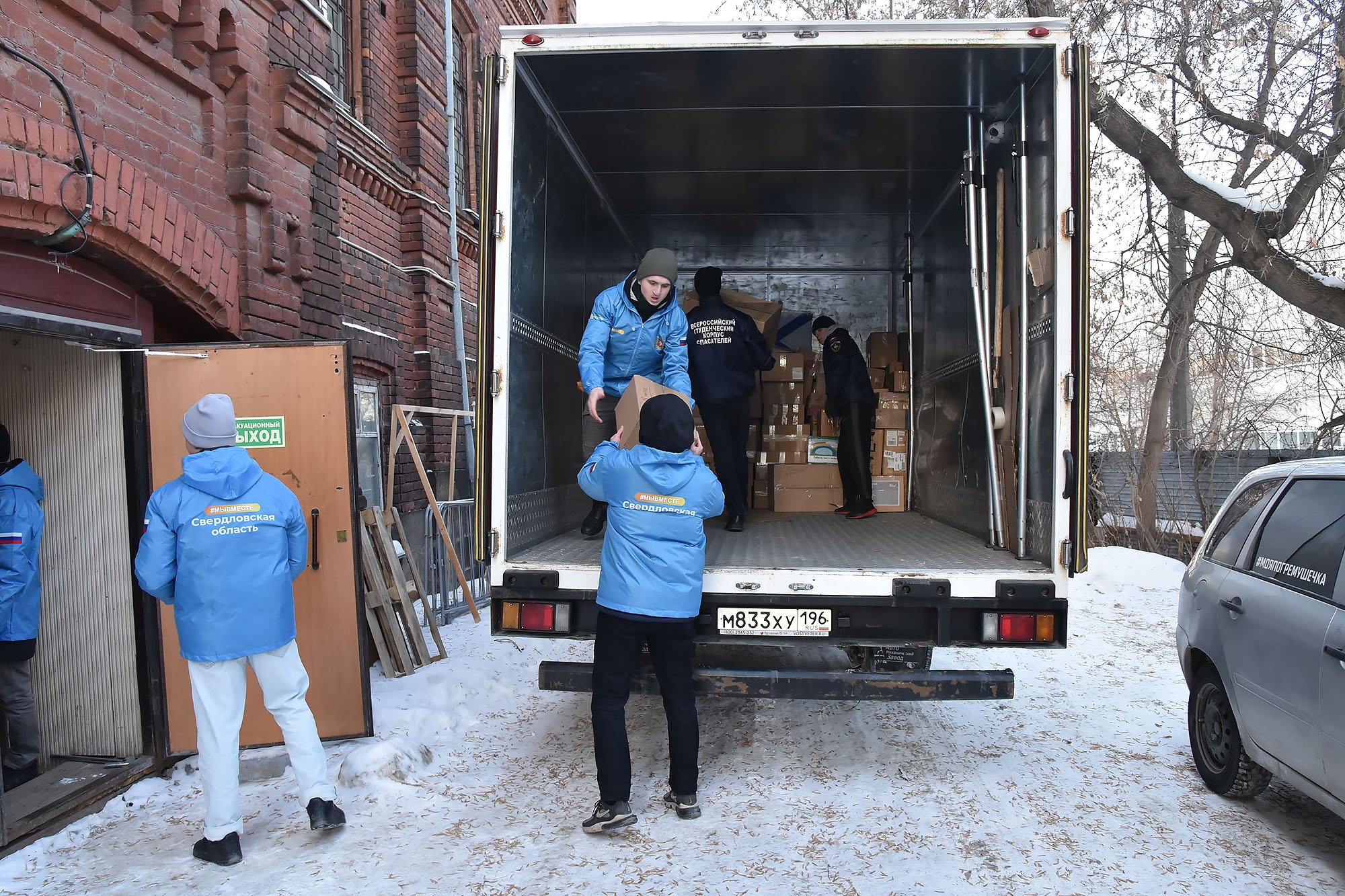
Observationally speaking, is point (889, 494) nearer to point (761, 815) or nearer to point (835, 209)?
point (835, 209)

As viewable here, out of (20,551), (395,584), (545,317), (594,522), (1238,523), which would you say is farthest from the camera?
(395,584)

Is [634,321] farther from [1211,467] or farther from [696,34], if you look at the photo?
[1211,467]

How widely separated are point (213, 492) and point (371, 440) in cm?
376

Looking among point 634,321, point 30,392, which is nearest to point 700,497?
point 634,321

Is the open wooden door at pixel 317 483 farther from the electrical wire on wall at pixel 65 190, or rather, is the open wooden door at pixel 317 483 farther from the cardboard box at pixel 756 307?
the cardboard box at pixel 756 307

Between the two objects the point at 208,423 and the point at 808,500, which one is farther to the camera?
the point at 808,500

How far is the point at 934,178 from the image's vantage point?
6168 millimetres

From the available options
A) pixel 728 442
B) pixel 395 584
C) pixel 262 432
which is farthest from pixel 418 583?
pixel 728 442

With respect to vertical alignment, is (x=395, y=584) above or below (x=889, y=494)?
below

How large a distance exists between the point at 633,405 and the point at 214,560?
1.82 m

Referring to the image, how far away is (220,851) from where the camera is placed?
3.33 m

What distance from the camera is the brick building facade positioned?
12.6ft

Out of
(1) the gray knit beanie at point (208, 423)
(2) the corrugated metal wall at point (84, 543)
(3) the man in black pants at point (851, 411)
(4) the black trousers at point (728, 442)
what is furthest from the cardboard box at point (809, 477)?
(2) the corrugated metal wall at point (84, 543)

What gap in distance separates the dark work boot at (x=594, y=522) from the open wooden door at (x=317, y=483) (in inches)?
52.1
